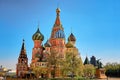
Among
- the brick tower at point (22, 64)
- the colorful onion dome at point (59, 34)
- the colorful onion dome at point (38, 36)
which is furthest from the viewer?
the colorful onion dome at point (38, 36)

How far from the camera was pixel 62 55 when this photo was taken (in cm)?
5481

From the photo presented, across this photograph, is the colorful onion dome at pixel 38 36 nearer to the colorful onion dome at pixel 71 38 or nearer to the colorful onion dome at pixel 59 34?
the colorful onion dome at pixel 59 34

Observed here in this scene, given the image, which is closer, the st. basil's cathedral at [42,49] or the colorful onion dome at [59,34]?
the st. basil's cathedral at [42,49]

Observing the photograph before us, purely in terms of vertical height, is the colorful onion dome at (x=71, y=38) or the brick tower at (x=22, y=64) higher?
the colorful onion dome at (x=71, y=38)

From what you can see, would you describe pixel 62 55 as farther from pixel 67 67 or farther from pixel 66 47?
pixel 67 67

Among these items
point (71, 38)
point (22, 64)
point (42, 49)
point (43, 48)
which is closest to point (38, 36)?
point (43, 48)

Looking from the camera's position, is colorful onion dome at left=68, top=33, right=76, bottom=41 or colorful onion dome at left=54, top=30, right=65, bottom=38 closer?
colorful onion dome at left=54, top=30, right=65, bottom=38

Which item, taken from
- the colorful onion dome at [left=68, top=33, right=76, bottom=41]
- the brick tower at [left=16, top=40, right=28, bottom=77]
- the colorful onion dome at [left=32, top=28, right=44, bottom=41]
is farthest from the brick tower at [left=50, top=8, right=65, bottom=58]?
the colorful onion dome at [left=68, top=33, right=76, bottom=41]

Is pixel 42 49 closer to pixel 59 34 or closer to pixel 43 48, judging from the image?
pixel 43 48

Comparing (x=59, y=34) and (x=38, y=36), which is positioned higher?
(x=59, y=34)

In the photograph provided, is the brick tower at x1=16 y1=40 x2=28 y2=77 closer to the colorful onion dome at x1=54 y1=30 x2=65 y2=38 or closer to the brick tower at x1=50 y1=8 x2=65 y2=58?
the brick tower at x1=50 y1=8 x2=65 y2=58

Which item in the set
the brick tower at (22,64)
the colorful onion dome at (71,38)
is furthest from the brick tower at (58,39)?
the colorful onion dome at (71,38)

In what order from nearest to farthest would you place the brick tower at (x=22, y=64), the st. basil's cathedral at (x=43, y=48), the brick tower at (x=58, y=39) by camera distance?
the st. basil's cathedral at (x=43, y=48)
the brick tower at (x=22, y=64)
the brick tower at (x=58, y=39)

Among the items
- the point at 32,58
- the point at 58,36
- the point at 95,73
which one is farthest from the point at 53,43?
the point at 95,73
